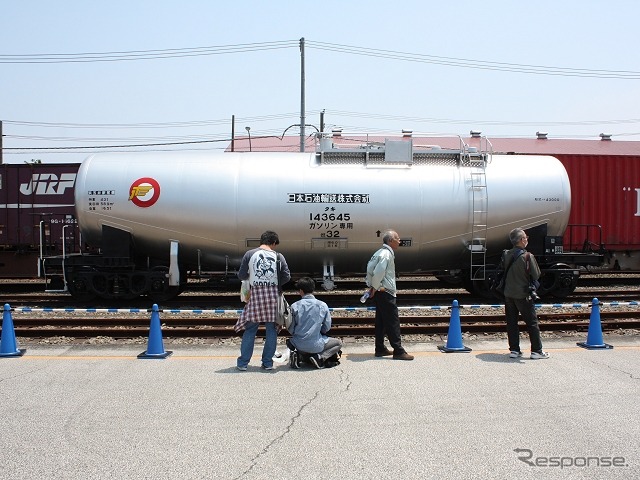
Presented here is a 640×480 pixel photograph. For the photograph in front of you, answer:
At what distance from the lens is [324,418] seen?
517 cm

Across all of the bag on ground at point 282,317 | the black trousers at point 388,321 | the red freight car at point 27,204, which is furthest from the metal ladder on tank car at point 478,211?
the red freight car at point 27,204

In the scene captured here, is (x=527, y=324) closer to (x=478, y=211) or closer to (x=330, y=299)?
(x=478, y=211)

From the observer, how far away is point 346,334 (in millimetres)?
9281

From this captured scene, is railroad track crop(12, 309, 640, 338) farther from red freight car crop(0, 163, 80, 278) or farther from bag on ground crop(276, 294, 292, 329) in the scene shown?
red freight car crop(0, 163, 80, 278)

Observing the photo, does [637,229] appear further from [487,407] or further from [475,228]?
[487,407]

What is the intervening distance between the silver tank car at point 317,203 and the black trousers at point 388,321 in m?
4.82

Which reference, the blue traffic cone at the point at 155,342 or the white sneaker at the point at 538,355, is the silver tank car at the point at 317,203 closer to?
the blue traffic cone at the point at 155,342

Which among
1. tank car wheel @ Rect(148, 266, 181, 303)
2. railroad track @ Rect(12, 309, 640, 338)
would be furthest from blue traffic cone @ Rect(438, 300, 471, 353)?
tank car wheel @ Rect(148, 266, 181, 303)

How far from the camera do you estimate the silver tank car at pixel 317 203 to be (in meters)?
12.0

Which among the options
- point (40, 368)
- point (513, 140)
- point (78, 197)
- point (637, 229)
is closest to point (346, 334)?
point (40, 368)

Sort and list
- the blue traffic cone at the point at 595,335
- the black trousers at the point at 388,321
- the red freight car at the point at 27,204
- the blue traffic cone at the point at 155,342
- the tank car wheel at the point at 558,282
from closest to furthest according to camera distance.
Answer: the black trousers at the point at 388,321 → the blue traffic cone at the point at 155,342 → the blue traffic cone at the point at 595,335 → the tank car wheel at the point at 558,282 → the red freight car at the point at 27,204

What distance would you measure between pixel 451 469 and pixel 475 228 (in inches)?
350

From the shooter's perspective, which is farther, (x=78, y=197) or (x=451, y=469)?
(x=78, y=197)

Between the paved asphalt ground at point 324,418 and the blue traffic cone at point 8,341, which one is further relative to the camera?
the blue traffic cone at point 8,341
